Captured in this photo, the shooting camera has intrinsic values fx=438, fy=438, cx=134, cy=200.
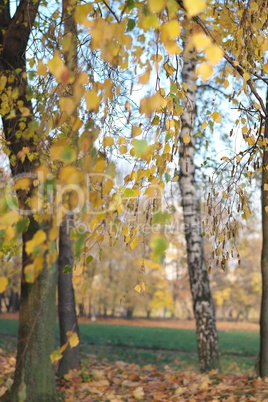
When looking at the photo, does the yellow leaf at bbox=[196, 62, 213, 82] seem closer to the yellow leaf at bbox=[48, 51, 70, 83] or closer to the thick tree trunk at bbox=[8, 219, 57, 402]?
the yellow leaf at bbox=[48, 51, 70, 83]

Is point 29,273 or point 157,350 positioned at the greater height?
point 29,273

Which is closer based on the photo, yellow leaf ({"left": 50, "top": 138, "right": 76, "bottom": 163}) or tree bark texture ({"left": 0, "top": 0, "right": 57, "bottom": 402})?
yellow leaf ({"left": 50, "top": 138, "right": 76, "bottom": 163})

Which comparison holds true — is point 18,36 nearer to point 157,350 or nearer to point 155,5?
point 155,5

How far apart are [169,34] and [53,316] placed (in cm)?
325

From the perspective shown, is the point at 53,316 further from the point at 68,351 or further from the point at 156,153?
the point at 156,153

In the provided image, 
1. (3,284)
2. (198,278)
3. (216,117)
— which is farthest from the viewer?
(198,278)

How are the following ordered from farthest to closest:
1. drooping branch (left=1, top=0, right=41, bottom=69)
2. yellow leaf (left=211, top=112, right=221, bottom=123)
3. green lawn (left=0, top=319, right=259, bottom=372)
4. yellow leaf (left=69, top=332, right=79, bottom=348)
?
1. green lawn (left=0, top=319, right=259, bottom=372)
2. drooping branch (left=1, top=0, right=41, bottom=69)
3. yellow leaf (left=211, top=112, right=221, bottom=123)
4. yellow leaf (left=69, top=332, right=79, bottom=348)

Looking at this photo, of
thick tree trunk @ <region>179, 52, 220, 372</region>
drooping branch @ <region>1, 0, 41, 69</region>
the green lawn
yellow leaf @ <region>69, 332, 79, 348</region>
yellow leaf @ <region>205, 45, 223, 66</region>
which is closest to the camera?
yellow leaf @ <region>205, 45, 223, 66</region>

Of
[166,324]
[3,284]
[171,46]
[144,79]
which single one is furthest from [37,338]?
[166,324]

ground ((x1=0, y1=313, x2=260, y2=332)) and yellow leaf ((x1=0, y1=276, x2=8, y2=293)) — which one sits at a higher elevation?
yellow leaf ((x1=0, y1=276, x2=8, y2=293))

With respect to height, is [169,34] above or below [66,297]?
above

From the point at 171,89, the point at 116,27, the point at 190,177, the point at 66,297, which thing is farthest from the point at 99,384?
the point at 116,27

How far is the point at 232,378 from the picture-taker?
200 inches

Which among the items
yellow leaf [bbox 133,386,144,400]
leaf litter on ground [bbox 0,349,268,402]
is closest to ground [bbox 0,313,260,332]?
leaf litter on ground [bbox 0,349,268,402]
